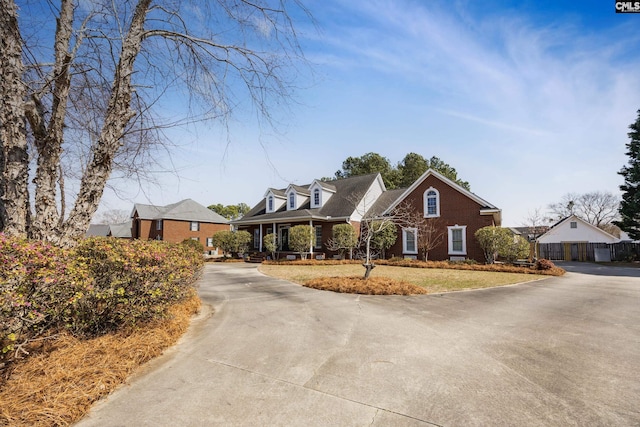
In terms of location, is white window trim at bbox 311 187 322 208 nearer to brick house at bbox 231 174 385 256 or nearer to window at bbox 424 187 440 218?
brick house at bbox 231 174 385 256

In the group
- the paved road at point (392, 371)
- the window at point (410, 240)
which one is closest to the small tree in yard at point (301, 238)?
the window at point (410, 240)

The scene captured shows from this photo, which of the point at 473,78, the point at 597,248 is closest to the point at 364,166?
the point at 597,248

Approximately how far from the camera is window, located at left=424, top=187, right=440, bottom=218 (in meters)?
23.7

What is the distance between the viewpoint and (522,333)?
6.12m

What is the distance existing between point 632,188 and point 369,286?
33.6 metres

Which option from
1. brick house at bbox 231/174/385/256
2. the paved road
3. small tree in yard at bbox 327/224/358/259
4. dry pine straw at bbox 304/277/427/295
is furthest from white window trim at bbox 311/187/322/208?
the paved road

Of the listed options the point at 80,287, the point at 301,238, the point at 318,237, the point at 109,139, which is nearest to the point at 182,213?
the point at 318,237

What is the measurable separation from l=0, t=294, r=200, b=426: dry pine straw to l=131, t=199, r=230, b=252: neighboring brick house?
3739 cm

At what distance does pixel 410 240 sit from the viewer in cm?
2469

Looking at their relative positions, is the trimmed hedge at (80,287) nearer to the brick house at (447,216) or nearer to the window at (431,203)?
the brick house at (447,216)

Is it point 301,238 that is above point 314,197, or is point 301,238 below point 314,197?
Result: below

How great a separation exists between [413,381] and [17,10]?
291 inches

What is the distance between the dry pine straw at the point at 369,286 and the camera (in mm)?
10531

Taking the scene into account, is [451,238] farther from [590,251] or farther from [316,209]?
[590,251]
